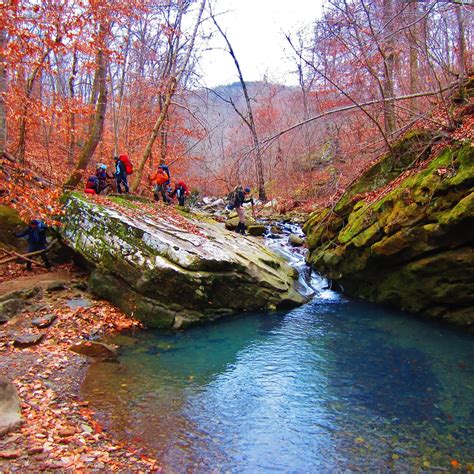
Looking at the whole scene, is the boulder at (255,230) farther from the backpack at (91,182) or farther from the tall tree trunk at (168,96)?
the backpack at (91,182)

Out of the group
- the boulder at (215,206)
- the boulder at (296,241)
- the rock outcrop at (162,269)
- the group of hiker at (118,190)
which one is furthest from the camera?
the boulder at (215,206)

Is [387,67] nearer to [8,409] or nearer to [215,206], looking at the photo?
[8,409]

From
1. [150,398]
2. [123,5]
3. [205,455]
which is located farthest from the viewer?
[123,5]

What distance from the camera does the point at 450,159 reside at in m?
9.11

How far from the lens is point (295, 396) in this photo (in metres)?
6.37

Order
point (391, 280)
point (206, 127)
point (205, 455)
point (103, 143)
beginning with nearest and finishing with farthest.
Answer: point (205, 455) < point (391, 280) < point (206, 127) < point (103, 143)

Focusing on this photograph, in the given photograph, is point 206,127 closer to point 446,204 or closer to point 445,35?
point 445,35

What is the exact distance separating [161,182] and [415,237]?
9936 mm

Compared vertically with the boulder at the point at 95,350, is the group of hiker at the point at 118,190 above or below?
above

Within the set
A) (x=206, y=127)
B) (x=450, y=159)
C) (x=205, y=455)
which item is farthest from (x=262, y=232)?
(x=205, y=455)

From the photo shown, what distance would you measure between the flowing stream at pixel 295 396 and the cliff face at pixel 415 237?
3.07ft

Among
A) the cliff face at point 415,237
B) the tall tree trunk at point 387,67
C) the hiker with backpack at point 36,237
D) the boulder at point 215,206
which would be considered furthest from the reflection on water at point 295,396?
the boulder at point 215,206

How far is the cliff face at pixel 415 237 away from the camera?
8.73 m

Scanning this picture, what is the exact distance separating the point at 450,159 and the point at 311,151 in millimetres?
17759
